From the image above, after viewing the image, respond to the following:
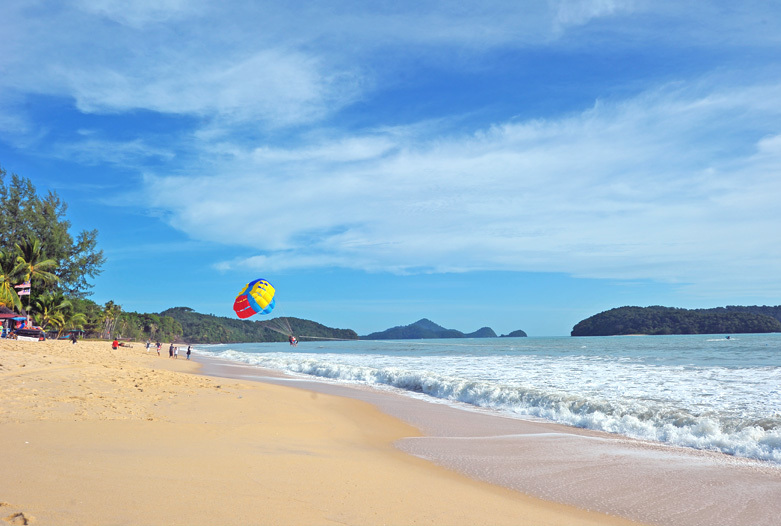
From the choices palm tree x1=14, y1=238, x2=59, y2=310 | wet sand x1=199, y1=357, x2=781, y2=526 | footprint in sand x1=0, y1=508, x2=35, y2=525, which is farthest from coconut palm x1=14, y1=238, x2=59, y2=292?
footprint in sand x1=0, y1=508, x2=35, y2=525

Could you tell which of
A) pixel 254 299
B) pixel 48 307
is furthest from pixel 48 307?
pixel 254 299

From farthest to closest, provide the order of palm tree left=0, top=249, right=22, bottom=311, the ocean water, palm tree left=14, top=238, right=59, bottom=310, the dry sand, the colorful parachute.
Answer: palm tree left=14, top=238, right=59, bottom=310
palm tree left=0, top=249, right=22, bottom=311
the colorful parachute
the ocean water
the dry sand

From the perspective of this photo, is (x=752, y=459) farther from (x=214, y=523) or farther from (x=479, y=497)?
(x=214, y=523)

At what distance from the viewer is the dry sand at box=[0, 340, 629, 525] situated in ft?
13.6

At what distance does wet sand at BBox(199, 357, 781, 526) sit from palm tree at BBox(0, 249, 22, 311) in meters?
36.3

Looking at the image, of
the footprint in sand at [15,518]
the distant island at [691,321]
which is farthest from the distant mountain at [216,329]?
the footprint in sand at [15,518]

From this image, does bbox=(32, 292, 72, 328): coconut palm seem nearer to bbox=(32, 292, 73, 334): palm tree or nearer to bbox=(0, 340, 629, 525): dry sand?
bbox=(32, 292, 73, 334): palm tree

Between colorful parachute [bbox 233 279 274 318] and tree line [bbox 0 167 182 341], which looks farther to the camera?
tree line [bbox 0 167 182 341]

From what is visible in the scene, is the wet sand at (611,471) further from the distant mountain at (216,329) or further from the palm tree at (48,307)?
the distant mountain at (216,329)

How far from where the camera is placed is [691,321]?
357 ft

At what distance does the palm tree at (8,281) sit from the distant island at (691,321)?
117365 millimetres

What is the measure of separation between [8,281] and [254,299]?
86.3 feet

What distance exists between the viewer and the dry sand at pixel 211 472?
4.15 m

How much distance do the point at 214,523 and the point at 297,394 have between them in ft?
39.5
